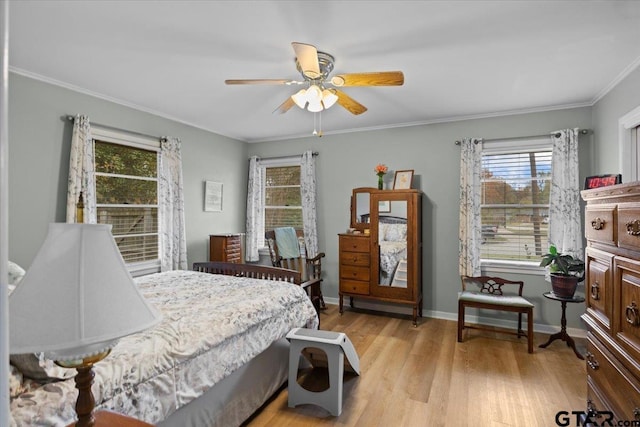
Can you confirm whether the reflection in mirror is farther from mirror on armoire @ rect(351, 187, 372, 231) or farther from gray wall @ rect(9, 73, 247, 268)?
gray wall @ rect(9, 73, 247, 268)

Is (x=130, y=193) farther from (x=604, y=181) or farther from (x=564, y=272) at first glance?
(x=564, y=272)

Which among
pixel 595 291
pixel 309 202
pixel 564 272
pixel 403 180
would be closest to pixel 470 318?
pixel 564 272

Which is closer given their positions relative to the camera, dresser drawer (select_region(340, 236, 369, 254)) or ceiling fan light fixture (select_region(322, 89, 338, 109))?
ceiling fan light fixture (select_region(322, 89, 338, 109))

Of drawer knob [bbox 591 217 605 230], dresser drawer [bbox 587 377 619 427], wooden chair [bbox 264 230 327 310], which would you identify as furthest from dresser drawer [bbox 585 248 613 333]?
wooden chair [bbox 264 230 327 310]

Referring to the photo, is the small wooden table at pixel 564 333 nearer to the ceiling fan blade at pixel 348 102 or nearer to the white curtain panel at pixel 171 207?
the ceiling fan blade at pixel 348 102

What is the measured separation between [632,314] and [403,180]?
10.5 feet

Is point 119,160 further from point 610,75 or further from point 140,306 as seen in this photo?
point 610,75

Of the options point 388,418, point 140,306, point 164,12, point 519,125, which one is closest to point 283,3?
point 164,12

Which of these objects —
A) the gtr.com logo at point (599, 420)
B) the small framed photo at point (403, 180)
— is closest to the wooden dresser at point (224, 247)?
the small framed photo at point (403, 180)

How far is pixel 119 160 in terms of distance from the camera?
12.0 feet

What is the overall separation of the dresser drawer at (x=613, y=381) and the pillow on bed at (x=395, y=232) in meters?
2.40

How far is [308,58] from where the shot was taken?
6.74 feet

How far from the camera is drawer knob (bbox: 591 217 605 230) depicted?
146 centimetres

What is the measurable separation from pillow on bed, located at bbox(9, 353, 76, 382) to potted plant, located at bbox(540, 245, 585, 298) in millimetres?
3731
